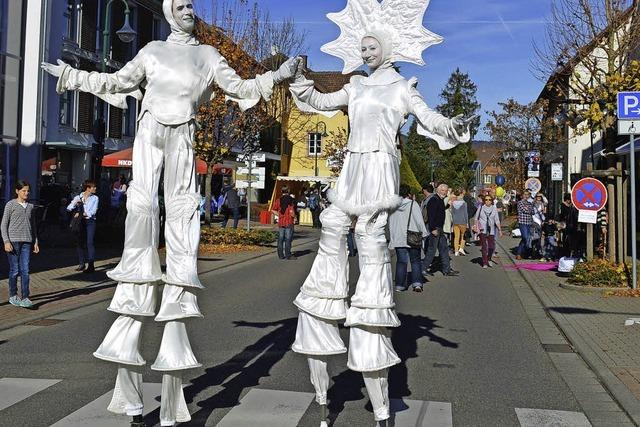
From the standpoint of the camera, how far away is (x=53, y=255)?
1895cm

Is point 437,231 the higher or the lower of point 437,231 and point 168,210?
the lower

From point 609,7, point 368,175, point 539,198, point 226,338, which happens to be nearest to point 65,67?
point 368,175

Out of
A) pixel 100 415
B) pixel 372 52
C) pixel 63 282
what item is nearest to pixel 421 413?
pixel 100 415

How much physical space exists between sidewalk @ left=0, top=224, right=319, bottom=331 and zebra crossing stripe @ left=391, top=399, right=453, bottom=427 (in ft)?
18.4

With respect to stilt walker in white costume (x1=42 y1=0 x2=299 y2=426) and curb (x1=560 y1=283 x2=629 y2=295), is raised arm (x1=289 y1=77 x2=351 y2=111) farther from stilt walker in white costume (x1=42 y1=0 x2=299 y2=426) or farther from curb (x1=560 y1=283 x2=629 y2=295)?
curb (x1=560 y1=283 x2=629 y2=295)

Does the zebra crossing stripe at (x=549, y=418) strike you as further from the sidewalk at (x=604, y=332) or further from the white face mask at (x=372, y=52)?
the white face mask at (x=372, y=52)

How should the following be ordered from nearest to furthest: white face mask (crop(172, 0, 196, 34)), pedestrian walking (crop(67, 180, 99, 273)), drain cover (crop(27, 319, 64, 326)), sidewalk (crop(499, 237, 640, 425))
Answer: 1. white face mask (crop(172, 0, 196, 34))
2. sidewalk (crop(499, 237, 640, 425))
3. drain cover (crop(27, 319, 64, 326))
4. pedestrian walking (crop(67, 180, 99, 273))

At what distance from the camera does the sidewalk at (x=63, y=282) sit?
1043 centimetres

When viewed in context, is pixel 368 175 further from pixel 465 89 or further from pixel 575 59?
pixel 465 89

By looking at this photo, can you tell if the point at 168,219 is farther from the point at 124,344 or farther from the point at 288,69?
the point at 288,69

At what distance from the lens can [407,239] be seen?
13.9 metres

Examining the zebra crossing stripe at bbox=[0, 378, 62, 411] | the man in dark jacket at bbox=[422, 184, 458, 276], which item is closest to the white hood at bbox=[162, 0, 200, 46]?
the zebra crossing stripe at bbox=[0, 378, 62, 411]

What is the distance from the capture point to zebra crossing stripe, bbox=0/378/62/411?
5.87 meters

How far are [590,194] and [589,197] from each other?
0.21 feet
